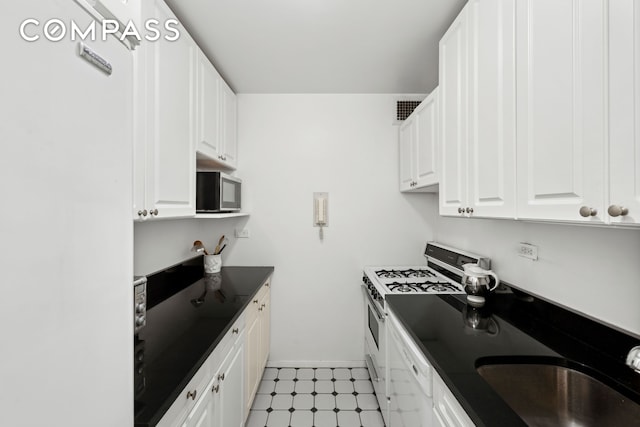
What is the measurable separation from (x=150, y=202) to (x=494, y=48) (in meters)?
1.68

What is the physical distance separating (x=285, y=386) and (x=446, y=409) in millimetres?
1719

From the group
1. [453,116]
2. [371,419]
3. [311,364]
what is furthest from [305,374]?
[453,116]

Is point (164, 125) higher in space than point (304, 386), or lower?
higher

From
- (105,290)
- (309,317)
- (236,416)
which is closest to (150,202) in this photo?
(105,290)

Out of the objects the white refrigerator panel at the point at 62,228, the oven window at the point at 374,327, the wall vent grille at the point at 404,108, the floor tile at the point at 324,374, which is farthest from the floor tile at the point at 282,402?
the wall vent grille at the point at 404,108

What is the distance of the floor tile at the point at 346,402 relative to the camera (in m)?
2.03

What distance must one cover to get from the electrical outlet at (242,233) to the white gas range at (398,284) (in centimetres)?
120

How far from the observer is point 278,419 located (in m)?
1.91

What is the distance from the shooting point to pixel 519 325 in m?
1.29

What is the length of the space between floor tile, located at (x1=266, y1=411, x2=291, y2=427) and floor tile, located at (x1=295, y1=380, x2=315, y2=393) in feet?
0.86

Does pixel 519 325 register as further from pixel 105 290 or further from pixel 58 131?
pixel 58 131

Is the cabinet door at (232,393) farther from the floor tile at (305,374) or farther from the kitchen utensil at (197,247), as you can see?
the kitchen utensil at (197,247)

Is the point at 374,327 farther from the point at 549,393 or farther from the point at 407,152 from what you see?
the point at 407,152

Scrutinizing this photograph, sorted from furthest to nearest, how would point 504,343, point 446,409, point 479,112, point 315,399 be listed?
1. point 315,399
2. point 479,112
3. point 504,343
4. point 446,409
